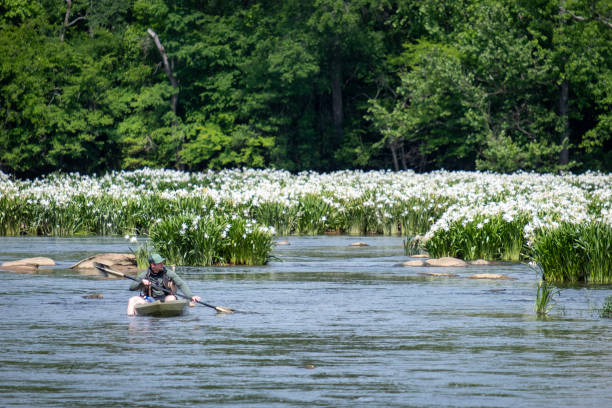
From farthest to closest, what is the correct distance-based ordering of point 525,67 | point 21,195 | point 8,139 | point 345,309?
1. point 8,139
2. point 525,67
3. point 21,195
4. point 345,309

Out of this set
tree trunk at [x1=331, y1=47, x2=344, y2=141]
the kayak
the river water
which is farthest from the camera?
tree trunk at [x1=331, y1=47, x2=344, y2=141]

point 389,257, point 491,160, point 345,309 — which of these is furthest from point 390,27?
point 345,309

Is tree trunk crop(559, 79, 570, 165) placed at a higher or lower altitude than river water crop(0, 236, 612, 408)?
higher

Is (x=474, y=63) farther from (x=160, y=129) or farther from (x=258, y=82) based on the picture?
(x=160, y=129)

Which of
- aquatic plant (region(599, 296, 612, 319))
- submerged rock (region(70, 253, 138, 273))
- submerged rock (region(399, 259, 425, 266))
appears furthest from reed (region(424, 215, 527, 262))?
aquatic plant (region(599, 296, 612, 319))

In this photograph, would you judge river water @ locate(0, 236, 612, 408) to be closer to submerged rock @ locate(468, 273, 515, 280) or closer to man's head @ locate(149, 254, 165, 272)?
submerged rock @ locate(468, 273, 515, 280)

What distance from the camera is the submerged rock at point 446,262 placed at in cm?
2114

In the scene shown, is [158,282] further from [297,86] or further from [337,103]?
[337,103]

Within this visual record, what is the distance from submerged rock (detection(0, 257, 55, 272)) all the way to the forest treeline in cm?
3316

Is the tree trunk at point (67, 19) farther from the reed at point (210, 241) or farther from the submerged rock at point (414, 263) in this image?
the submerged rock at point (414, 263)

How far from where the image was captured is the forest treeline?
173 feet

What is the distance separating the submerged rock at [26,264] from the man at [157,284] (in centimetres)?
623

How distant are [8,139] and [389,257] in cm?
3857

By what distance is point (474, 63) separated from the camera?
5459 cm
